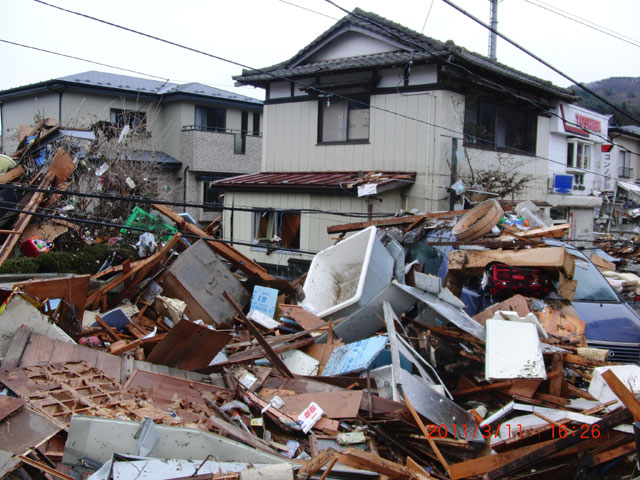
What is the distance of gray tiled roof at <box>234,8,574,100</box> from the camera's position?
12.3 metres

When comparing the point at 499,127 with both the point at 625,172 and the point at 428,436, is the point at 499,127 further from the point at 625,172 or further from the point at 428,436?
the point at 625,172

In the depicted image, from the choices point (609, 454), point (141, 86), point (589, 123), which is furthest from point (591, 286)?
point (141, 86)

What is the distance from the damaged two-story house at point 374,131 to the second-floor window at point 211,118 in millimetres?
7974

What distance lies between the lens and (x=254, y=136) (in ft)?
80.4

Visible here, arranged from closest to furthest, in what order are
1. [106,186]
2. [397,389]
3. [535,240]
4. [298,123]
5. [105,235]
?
[397,389] < [535,240] < [105,235] < [106,186] < [298,123]

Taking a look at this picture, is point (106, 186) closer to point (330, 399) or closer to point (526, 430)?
point (330, 399)

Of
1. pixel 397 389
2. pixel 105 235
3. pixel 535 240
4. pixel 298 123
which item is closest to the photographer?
pixel 397 389

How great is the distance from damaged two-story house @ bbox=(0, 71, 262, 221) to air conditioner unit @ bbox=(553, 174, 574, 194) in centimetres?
1248

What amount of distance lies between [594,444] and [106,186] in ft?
42.9

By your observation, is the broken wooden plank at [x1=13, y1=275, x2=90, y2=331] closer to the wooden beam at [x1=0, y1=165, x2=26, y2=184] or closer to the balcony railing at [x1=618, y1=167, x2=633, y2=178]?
the wooden beam at [x1=0, y1=165, x2=26, y2=184]

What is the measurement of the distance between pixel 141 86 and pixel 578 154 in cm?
1748

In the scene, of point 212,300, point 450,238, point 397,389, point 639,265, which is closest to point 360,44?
point 450,238

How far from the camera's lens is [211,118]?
2367 centimetres
